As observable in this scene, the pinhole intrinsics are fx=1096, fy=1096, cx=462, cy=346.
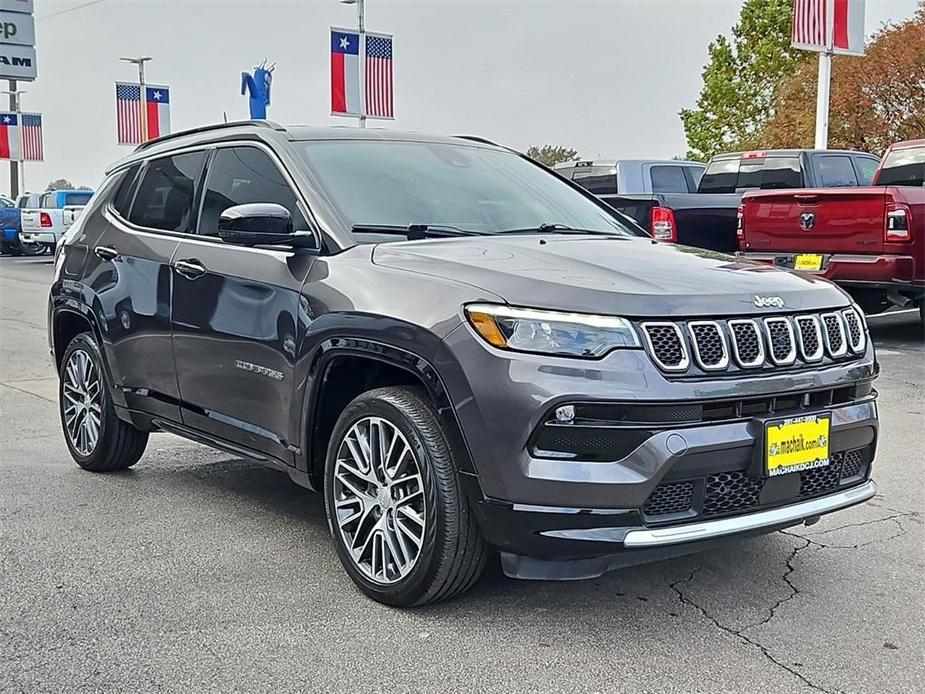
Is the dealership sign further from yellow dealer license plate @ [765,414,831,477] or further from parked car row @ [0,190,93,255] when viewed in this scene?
yellow dealer license plate @ [765,414,831,477]

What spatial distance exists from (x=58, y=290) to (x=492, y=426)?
3.66 metres

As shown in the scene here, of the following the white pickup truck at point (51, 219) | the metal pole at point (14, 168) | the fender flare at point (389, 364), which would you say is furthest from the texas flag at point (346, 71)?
the metal pole at point (14, 168)

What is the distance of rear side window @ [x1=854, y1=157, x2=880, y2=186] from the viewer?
15.8 metres

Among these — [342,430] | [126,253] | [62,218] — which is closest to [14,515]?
[126,253]

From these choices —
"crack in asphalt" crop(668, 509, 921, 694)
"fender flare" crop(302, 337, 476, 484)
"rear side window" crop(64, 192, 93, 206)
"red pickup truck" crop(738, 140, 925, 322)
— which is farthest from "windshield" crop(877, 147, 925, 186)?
"rear side window" crop(64, 192, 93, 206)

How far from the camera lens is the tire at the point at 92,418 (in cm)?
577

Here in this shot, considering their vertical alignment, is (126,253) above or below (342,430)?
above

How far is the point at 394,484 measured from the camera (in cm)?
385

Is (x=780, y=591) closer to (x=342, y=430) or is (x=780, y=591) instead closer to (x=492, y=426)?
(x=492, y=426)

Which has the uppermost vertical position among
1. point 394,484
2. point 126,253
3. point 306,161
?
point 306,161

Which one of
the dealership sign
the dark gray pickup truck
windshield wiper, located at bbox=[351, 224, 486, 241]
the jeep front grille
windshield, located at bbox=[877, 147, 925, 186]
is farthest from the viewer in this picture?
the dealership sign

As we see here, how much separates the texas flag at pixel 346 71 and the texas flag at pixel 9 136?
985 inches

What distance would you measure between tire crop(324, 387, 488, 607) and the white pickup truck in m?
28.1

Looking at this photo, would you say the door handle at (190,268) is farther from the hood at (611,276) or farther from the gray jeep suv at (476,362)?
the hood at (611,276)
